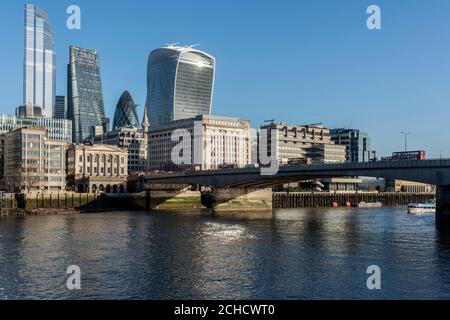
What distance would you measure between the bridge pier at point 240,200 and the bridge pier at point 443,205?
174ft

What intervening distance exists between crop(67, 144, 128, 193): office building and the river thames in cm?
10238

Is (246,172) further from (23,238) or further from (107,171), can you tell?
(107,171)

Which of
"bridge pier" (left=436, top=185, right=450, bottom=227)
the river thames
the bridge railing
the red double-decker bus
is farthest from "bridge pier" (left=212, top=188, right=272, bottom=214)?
"bridge pier" (left=436, top=185, right=450, bottom=227)

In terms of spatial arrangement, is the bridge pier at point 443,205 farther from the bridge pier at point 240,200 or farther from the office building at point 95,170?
the office building at point 95,170

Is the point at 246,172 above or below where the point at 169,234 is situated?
above

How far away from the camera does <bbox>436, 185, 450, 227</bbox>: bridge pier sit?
296 feet

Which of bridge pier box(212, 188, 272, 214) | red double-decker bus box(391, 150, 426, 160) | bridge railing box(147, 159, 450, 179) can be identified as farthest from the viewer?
bridge pier box(212, 188, 272, 214)

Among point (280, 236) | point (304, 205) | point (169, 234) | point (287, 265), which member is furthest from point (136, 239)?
point (304, 205)

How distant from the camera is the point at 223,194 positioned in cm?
13662

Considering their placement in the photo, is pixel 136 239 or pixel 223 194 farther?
pixel 223 194

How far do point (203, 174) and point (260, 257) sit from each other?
8508 cm

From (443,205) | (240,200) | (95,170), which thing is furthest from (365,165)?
(95,170)

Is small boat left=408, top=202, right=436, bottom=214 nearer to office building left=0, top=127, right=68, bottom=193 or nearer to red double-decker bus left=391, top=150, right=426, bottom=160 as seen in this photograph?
red double-decker bus left=391, top=150, right=426, bottom=160
